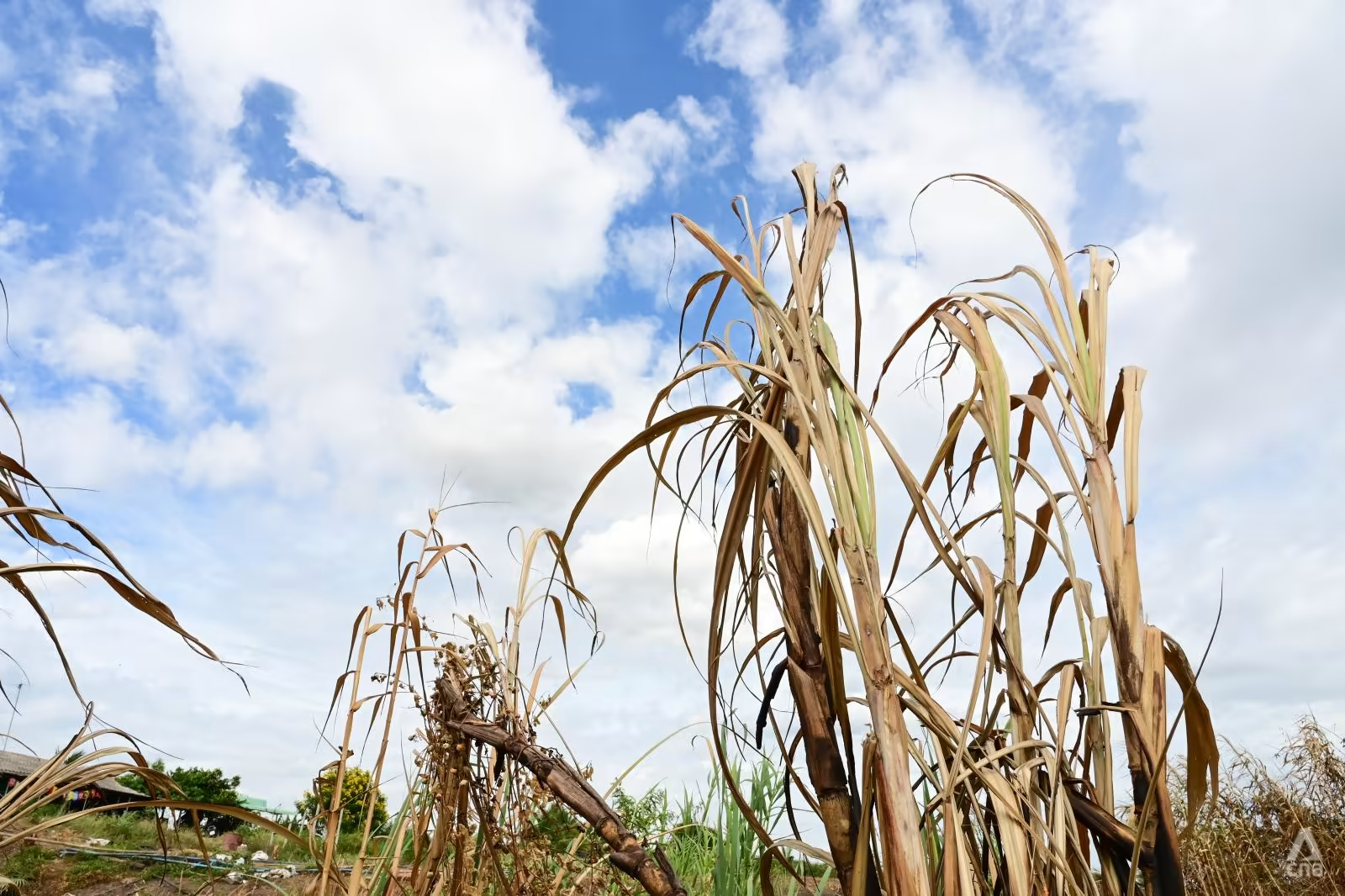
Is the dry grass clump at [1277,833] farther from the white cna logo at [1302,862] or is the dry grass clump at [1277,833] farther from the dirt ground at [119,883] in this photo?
the dirt ground at [119,883]

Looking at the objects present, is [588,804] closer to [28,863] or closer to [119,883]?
[119,883]

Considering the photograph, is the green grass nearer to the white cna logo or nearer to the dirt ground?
the dirt ground

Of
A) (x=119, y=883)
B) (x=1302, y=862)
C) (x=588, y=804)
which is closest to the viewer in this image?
(x=588, y=804)

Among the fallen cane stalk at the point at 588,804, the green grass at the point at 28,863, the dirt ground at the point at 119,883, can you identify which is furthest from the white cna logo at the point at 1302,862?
the green grass at the point at 28,863

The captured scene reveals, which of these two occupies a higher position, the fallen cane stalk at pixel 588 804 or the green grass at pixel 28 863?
the green grass at pixel 28 863

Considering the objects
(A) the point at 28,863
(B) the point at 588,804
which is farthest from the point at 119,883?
(B) the point at 588,804

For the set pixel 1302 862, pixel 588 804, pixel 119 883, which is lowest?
pixel 588 804

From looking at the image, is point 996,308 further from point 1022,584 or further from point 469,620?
point 469,620

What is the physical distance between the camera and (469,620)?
55.1 inches

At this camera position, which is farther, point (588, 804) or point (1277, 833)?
point (1277, 833)

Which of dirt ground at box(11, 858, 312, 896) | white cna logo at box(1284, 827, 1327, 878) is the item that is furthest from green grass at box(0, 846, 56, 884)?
white cna logo at box(1284, 827, 1327, 878)

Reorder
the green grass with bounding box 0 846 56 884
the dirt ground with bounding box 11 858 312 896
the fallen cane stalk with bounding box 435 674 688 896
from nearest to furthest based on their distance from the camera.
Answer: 1. the fallen cane stalk with bounding box 435 674 688 896
2. the dirt ground with bounding box 11 858 312 896
3. the green grass with bounding box 0 846 56 884

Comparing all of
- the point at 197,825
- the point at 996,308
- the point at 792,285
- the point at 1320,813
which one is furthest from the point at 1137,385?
the point at 1320,813

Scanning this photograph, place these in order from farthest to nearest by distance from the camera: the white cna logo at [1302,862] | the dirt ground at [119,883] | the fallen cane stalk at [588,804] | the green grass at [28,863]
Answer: the green grass at [28,863], the dirt ground at [119,883], the white cna logo at [1302,862], the fallen cane stalk at [588,804]
